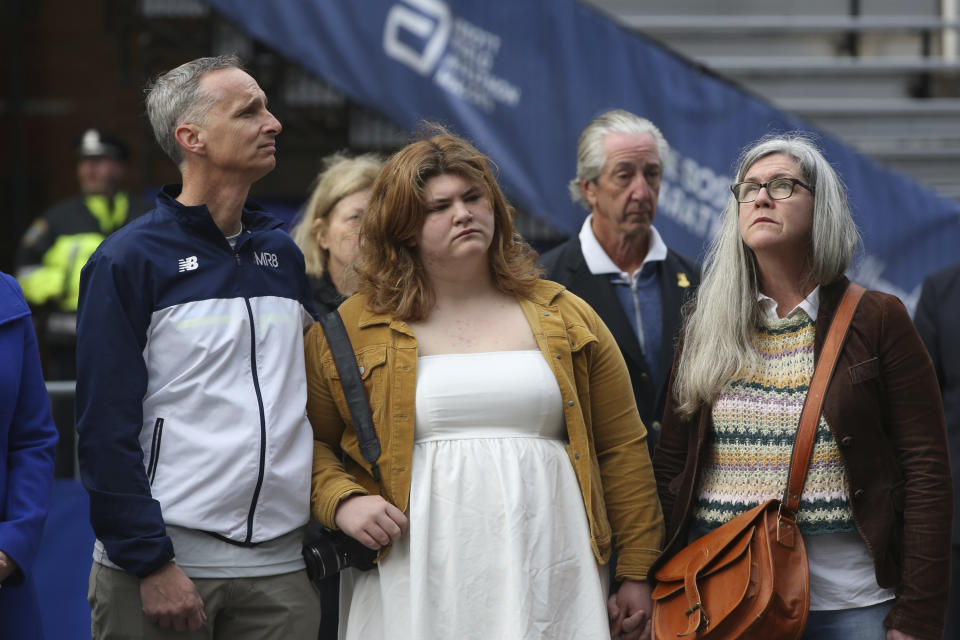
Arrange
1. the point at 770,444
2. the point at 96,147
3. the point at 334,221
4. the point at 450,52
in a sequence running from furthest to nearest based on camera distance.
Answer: the point at 450,52
the point at 96,147
the point at 334,221
the point at 770,444

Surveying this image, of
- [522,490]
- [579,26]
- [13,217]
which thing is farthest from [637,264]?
[13,217]

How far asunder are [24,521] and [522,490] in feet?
3.81

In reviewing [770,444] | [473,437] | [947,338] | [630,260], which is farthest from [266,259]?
[947,338]

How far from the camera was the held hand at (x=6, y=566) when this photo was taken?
291 cm

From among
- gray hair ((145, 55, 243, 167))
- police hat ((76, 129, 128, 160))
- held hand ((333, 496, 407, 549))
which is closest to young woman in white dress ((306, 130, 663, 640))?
held hand ((333, 496, 407, 549))

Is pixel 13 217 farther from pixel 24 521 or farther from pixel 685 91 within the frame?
pixel 24 521

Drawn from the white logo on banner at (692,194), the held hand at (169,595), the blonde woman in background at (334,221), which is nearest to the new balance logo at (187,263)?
the held hand at (169,595)

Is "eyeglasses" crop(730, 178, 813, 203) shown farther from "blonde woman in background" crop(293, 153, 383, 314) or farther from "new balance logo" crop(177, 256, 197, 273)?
"blonde woman in background" crop(293, 153, 383, 314)

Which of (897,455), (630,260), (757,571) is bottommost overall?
(757,571)

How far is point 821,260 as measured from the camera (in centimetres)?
321

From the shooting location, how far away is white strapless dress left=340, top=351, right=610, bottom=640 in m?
3.10

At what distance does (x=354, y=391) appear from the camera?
126 inches

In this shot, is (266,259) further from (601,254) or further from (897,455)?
(897,455)

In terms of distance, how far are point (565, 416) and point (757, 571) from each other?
1.96 ft
